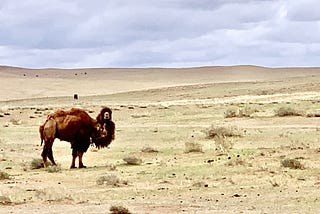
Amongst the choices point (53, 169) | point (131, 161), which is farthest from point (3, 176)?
point (131, 161)

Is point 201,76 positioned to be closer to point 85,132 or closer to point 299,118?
point 299,118

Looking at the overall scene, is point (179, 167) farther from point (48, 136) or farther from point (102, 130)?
point (48, 136)

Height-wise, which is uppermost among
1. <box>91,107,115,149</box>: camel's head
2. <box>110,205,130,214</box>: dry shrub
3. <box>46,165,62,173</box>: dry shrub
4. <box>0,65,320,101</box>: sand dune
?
<box>91,107,115,149</box>: camel's head

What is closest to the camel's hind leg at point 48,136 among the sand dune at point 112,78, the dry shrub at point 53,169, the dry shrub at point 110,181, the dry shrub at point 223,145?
the dry shrub at point 53,169

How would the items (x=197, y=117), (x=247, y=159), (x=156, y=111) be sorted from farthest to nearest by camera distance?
1. (x=156, y=111)
2. (x=197, y=117)
3. (x=247, y=159)

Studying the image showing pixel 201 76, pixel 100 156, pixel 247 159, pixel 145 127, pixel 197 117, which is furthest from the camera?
pixel 201 76

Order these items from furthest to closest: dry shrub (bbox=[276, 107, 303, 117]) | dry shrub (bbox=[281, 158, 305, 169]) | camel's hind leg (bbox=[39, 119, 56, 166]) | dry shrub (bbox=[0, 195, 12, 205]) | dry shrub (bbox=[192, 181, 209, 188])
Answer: dry shrub (bbox=[276, 107, 303, 117])
camel's hind leg (bbox=[39, 119, 56, 166])
dry shrub (bbox=[281, 158, 305, 169])
dry shrub (bbox=[192, 181, 209, 188])
dry shrub (bbox=[0, 195, 12, 205])

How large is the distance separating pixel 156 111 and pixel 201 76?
94888 mm

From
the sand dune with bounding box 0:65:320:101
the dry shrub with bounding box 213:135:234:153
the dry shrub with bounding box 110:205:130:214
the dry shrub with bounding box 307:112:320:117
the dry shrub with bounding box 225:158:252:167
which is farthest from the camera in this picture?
the sand dune with bounding box 0:65:320:101

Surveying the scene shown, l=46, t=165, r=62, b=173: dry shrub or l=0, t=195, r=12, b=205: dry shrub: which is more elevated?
l=0, t=195, r=12, b=205: dry shrub

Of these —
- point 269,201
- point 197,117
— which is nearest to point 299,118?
point 197,117

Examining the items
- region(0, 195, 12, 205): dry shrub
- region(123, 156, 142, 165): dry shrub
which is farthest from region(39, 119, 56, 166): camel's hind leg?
region(0, 195, 12, 205): dry shrub

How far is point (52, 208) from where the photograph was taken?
16.9 metres

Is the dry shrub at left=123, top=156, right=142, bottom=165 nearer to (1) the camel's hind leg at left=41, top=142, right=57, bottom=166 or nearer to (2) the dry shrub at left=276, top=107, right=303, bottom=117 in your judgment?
(1) the camel's hind leg at left=41, top=142, right=57, bottom=166
